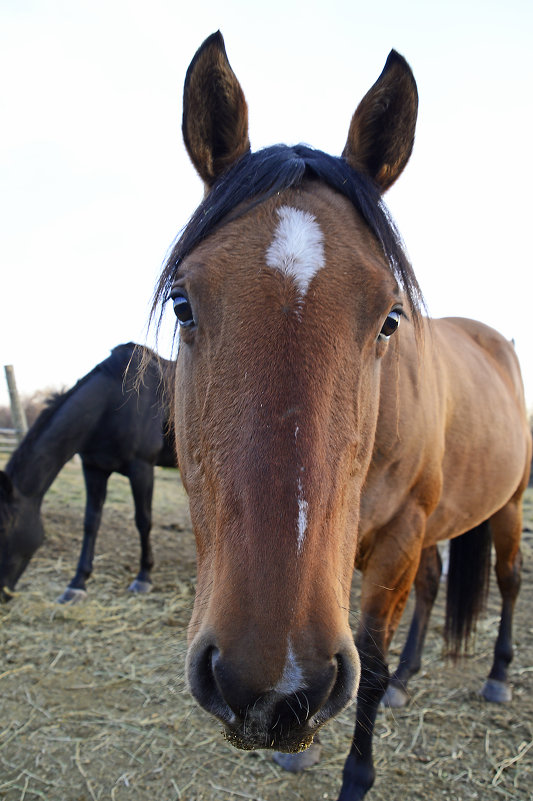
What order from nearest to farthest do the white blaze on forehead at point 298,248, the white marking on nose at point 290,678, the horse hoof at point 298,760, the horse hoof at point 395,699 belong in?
the white marking on nose at point 290,678
the white blaze on forehead at point 298,248
the horse hoof at point 298,760
the horse hoof at point 395,699

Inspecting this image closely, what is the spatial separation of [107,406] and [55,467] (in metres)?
0.85

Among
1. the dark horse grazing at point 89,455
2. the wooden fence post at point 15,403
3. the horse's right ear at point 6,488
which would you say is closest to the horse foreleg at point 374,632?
the dark horse grazing at point 89,455

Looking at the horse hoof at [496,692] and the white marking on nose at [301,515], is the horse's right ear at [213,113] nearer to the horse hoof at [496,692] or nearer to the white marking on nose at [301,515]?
the white marking on nose at [301,515]

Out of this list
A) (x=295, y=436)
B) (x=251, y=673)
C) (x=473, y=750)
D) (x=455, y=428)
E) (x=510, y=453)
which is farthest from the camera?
(x=510, y=453)

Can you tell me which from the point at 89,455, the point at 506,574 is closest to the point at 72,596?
the point at 89,455

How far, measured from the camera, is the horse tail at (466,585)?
386 cm

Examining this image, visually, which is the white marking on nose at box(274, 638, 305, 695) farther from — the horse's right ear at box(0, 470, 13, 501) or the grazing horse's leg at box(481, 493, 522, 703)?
the horse's right ear at box(0, 470, 13, 501)

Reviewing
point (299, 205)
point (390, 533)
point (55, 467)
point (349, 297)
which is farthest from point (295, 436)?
point (55, 467)

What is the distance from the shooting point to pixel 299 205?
1.68m

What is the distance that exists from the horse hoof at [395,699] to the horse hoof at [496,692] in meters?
0.58

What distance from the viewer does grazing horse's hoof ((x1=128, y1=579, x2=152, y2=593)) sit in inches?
204

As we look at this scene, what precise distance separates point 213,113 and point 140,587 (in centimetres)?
458

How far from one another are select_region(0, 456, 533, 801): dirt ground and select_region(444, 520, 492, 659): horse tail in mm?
242

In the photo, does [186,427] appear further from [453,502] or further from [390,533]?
[453,502]
